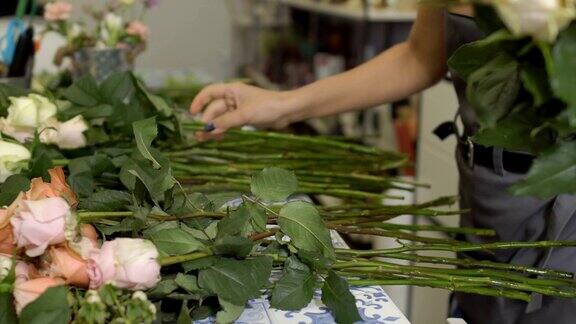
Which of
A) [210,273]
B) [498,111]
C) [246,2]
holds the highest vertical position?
[498,111]

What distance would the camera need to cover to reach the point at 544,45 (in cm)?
45

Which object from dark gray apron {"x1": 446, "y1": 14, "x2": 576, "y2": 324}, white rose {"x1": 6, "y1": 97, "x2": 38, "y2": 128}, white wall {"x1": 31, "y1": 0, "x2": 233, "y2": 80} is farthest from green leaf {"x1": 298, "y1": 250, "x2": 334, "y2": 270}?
white wall {"x1": 31, "y1": 0, "x2": 233, "y2": 80}

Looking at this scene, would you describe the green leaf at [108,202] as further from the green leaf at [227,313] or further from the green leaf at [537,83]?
the green leaf at [537,83]

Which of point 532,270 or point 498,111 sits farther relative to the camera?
point 532,270

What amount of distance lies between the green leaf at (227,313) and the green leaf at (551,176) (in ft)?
0.88

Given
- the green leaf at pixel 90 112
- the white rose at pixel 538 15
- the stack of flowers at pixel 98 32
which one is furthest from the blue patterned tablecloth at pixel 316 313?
the stack of flowers at pixel 98 32

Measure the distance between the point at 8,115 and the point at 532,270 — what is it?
690mm

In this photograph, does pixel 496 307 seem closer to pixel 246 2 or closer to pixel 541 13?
pixel 541 13

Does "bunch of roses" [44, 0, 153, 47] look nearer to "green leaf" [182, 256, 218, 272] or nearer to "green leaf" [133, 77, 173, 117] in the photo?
"green leaf" [133, 77, 173, 117]

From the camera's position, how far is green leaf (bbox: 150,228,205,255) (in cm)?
62

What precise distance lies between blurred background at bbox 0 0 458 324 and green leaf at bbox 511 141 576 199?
142mm

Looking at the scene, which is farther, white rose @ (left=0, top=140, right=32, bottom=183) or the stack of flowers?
the stack of flowers

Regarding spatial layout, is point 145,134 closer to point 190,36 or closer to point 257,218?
point 257,218

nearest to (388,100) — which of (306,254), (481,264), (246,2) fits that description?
(481,264)
